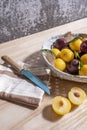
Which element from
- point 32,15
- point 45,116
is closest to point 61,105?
point 45,116

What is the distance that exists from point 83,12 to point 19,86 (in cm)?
65

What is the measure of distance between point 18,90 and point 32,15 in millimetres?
419

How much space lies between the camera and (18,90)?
67 centimetres

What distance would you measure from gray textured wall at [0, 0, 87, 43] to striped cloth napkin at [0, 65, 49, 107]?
27cm

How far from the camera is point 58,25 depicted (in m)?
1.11

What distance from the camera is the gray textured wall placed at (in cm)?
92

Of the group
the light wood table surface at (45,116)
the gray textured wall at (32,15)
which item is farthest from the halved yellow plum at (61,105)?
the gray textured wall at (32,15)

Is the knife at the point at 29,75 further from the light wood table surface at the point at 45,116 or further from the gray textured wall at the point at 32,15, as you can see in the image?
the gray textured wall at the point at 32,15

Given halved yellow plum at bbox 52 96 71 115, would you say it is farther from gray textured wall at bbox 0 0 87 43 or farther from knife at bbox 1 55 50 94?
gray textured wall at bbox 0 0 87 43

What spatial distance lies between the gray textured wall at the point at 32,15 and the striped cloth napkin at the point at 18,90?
0.27 meters

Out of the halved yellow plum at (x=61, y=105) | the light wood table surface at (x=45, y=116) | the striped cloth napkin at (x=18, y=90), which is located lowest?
the light wood table surface at (x=45, y=116)

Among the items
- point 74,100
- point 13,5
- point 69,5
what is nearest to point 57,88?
point 74,100

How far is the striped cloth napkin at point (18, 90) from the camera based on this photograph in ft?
2.11

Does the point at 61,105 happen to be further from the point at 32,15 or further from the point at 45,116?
the point at 32,15
